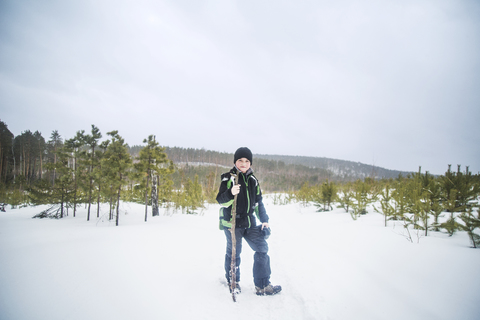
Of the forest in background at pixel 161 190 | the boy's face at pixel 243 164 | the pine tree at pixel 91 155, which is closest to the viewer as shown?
the boy's face at pixel 243 164

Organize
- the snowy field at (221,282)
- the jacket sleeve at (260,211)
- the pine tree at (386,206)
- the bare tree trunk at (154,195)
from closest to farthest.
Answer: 1. the snowy field at (221,282)
2. the jacket sleeve at (260,211)
3. the pine tree at (386,206)
4. the bare tree trunk at (154,195)

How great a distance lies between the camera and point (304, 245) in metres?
4.62

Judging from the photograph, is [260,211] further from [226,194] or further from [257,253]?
[226,194]

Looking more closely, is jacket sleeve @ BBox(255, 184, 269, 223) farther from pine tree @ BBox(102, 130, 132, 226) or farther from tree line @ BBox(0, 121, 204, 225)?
pine tree @ BBox(102, 130, 132, 226)

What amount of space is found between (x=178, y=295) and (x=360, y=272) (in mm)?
2946

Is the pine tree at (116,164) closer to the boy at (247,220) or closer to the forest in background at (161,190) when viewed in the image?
the forest in background at (161,190)

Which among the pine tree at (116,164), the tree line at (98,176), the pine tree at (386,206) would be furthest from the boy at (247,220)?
the pine tree at (116,164)

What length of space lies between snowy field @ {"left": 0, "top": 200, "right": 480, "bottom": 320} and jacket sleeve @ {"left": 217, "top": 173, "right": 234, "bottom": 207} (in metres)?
1.27

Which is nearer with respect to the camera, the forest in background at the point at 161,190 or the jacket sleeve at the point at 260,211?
the jacket sleeve at the point at 260,211

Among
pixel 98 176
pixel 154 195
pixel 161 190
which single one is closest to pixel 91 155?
pixel 98 176

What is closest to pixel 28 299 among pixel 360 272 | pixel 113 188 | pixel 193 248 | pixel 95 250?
pixel 95 250

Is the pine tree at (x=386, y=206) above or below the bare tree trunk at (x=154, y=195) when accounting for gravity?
above

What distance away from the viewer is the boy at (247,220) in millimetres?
2502

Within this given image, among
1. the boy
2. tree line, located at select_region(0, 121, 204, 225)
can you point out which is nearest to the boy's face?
the boy
